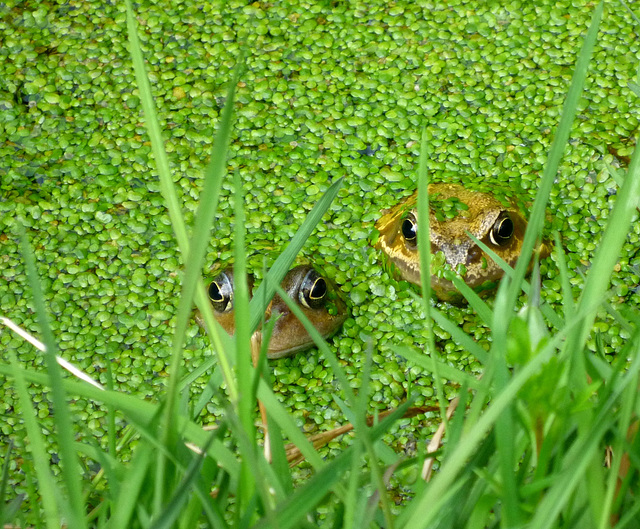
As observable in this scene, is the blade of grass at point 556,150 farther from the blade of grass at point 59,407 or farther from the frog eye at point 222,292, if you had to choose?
the frog eye at point 222,292

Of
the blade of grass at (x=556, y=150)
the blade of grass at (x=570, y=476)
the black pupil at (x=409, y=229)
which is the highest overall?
the blade of grass at (x=556, y=150)

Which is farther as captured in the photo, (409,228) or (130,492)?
(409,228)

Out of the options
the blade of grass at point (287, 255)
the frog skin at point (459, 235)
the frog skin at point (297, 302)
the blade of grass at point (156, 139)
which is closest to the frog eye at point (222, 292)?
the frog skin at point (297, 302)

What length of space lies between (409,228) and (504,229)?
0.72ft

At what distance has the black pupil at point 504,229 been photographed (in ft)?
5.03

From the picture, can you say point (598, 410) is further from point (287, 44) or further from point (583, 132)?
point (287, 44)

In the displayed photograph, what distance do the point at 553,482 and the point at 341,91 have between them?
5.38 ft

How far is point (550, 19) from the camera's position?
6.64 ft

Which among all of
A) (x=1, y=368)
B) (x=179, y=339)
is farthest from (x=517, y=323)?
(x=1, y=368)

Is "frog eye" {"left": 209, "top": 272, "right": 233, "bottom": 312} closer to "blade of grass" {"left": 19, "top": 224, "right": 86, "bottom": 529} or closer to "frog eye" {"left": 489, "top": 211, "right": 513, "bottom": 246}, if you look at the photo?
"frog eye" {"left": 489, "top": 211, "right": 513, "bottom": 246}

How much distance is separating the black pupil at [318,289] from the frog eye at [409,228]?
227 millimetres

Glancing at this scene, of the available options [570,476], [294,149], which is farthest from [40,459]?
[294,149]

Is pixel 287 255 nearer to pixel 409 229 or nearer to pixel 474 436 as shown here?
pixel 474 436

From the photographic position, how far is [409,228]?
156 centimetres
